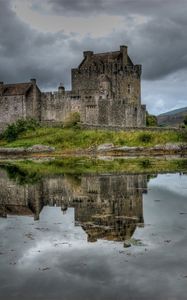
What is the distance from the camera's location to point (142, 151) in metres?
58.1

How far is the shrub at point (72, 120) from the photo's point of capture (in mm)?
66188

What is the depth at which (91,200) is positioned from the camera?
65.9 feet

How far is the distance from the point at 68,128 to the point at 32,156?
8.78 meters

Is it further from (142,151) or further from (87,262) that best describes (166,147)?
(87,262)

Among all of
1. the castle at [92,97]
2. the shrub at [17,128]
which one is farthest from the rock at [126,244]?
the castle at [92,97]

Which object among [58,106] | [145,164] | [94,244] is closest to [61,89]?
[58,106]

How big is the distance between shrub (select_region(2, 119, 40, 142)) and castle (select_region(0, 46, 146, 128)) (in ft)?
9.60

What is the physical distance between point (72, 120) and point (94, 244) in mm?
54571

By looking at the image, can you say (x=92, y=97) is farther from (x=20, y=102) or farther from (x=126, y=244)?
(x=126, y=244)

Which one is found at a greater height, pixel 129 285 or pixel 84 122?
pixel 84 122

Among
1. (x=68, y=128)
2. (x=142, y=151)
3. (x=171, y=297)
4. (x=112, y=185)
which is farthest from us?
(x=68, y=128)

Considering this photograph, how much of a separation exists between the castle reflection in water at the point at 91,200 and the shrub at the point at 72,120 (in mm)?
36157

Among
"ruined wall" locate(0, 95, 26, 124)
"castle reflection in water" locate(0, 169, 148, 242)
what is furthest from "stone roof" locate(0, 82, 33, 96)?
"castle reflection in water" locate(0, 169, 148, 242)

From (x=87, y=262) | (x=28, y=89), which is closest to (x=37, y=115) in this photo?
(x=28, y=89)
